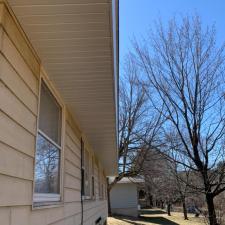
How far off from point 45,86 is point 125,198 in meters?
23.6

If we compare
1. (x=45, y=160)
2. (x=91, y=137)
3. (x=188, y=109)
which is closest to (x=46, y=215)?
(x=45, y=160)

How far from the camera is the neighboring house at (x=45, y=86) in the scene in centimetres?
237

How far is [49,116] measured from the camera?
384 cm

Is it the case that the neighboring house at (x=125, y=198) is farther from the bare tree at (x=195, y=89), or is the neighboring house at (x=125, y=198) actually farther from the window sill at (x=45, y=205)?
the window sill at (x=45, y=205)

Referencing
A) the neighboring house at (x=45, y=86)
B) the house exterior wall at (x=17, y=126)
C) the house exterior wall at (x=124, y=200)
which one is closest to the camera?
the house exterior wall at (x=17, y=126)

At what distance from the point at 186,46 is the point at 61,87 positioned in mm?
6035

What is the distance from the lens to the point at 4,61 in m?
2.32

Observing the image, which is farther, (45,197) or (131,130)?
(131,130)

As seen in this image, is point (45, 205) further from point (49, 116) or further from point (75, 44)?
point (75, 44)

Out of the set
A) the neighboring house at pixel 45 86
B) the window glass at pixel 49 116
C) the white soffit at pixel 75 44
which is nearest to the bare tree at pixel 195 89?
the white soffit at pixel 75 44

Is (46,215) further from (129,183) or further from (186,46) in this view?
(129,183)

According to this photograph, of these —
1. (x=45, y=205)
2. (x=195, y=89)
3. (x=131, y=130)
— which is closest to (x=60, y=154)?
(x=45, y=205)

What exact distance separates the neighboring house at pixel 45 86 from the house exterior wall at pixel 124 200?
21.8 m

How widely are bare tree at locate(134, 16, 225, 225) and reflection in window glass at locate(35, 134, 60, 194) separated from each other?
545cm
